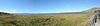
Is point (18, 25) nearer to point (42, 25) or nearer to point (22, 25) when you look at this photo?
point (22, 25)

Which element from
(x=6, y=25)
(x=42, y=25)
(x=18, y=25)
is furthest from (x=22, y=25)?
(x=42, y=25)

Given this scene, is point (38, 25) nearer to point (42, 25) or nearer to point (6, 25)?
point (42, 25)

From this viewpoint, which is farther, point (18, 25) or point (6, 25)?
point (18, 25)

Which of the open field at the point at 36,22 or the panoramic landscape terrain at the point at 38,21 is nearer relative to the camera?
the open field at the point at 36,22

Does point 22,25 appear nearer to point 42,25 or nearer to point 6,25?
point 6,25

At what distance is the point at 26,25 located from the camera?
219 inches

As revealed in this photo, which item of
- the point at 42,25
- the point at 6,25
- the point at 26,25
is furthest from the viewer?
the point at 42,25

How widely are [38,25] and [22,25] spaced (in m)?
1.19

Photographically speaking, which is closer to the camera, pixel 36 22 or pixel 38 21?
pixel 36 22

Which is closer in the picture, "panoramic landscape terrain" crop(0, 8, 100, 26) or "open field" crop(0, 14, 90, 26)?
"open field" crop(0, 14, 90, 26)

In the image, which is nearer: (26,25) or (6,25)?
(6,25)

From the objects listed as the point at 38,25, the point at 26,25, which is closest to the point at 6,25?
the point at 26,25

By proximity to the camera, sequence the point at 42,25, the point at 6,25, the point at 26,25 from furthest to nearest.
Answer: the point at 42,25
the point at 26,25
the point at 6,25

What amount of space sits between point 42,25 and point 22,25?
1486 mm
